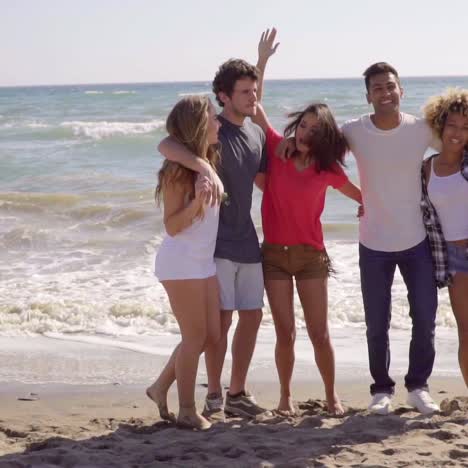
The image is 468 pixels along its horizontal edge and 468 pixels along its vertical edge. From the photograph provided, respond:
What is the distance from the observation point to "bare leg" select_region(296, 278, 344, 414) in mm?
4930

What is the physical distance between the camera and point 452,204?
470cm

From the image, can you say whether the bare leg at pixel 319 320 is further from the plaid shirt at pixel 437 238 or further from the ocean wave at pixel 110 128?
the ocean wave at pixel 110 128

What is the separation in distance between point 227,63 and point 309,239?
1.00 meters

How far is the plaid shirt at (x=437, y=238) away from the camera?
15.5ft

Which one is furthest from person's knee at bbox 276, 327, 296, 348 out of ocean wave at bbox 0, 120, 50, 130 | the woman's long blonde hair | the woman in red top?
ocean wave at bbox 0, 120, 50, 130

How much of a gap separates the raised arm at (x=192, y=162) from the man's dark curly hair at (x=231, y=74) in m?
0.41

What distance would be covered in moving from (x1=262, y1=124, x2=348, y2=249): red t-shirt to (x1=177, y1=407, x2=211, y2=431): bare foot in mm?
966

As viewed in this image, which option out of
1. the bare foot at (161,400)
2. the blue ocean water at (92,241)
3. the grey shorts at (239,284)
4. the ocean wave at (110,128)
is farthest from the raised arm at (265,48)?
the ocean wave at (110,128)

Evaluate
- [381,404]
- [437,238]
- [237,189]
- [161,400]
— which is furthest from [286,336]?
[437,238]

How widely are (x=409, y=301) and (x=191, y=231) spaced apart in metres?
1.22

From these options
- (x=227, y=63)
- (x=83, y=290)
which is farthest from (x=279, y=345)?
(x=83, y=290)

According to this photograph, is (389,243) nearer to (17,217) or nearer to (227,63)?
(227,63)

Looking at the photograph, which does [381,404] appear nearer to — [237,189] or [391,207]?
[391,207]

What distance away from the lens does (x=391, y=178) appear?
4.77 metres
